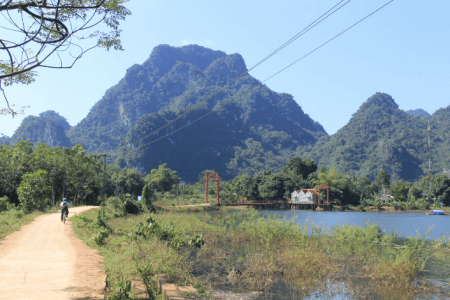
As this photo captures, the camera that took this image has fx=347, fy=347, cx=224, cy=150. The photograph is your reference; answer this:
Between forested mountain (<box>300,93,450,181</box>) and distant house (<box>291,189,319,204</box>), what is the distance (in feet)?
215

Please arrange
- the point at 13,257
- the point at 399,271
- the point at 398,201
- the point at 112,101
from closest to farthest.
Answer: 1. the point at 13,257
2. the point at 399,271
3. the point at 398,201
4. the point at 112,101

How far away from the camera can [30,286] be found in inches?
222

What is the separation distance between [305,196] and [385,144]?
9302 cm

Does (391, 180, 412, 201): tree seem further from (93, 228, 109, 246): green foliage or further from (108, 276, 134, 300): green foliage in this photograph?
(108, 276, 134, 300): green foliage

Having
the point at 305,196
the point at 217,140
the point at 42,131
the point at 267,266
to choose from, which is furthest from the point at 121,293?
the point at 217,140

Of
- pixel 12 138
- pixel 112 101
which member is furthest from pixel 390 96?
pixel 12 138

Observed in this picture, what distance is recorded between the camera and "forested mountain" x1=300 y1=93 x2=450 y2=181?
134500 mm

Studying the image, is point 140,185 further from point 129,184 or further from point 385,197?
point 385,197

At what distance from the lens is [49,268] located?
6914 millimetres

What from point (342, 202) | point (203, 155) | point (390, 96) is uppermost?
point (390, 96)

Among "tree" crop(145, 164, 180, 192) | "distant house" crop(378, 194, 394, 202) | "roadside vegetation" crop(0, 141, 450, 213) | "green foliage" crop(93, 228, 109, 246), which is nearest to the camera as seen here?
"green foliage" crop(93, 228, 109, 246)

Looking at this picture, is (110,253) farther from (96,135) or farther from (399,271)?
(96,135)

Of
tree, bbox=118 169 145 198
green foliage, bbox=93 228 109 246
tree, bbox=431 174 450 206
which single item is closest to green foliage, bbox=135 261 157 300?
green foliage, bbox=93 228 109 246

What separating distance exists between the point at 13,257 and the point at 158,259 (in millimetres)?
3263
